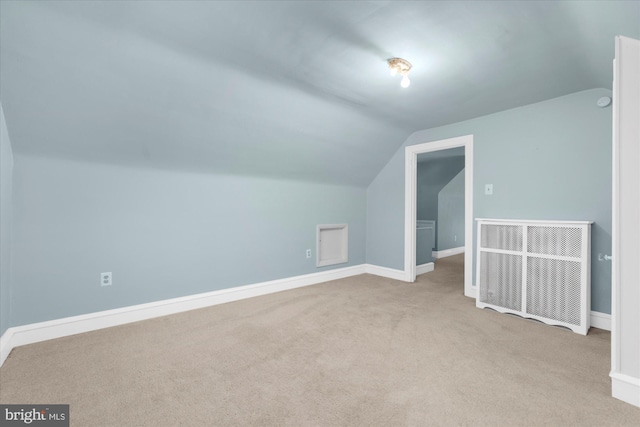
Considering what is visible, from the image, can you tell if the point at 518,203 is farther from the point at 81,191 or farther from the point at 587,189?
the point at 81,191

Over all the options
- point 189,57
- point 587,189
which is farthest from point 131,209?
point 587,189

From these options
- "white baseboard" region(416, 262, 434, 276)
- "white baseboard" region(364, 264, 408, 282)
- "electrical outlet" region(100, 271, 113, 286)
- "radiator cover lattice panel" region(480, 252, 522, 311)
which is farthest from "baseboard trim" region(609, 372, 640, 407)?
"electrical outlet" region(100, 271, 113, 286)

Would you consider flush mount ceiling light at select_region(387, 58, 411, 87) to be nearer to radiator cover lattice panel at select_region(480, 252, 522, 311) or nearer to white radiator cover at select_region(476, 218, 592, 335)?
white radiator cover at select_region(476, 218, 592, 335)

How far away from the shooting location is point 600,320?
2.43 meters

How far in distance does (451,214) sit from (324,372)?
5803 mm

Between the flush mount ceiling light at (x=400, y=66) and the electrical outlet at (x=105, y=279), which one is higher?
the flush mount ceiling light at (x=400, y=66)

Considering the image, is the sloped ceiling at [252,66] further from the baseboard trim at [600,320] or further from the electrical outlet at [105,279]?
the baseboard trim at [600,320]

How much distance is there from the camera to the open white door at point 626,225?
148cm

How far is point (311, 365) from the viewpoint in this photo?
1805mm

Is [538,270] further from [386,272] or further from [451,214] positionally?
[451,214]

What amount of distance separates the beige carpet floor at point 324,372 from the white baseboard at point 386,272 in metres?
1.31

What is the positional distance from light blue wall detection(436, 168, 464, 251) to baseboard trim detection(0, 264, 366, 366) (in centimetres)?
398

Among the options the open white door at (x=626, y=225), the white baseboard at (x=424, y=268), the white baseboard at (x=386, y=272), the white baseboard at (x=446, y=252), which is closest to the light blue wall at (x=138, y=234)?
the white baseboard at (x=386, y=272)

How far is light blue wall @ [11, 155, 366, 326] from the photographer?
6.91ft
